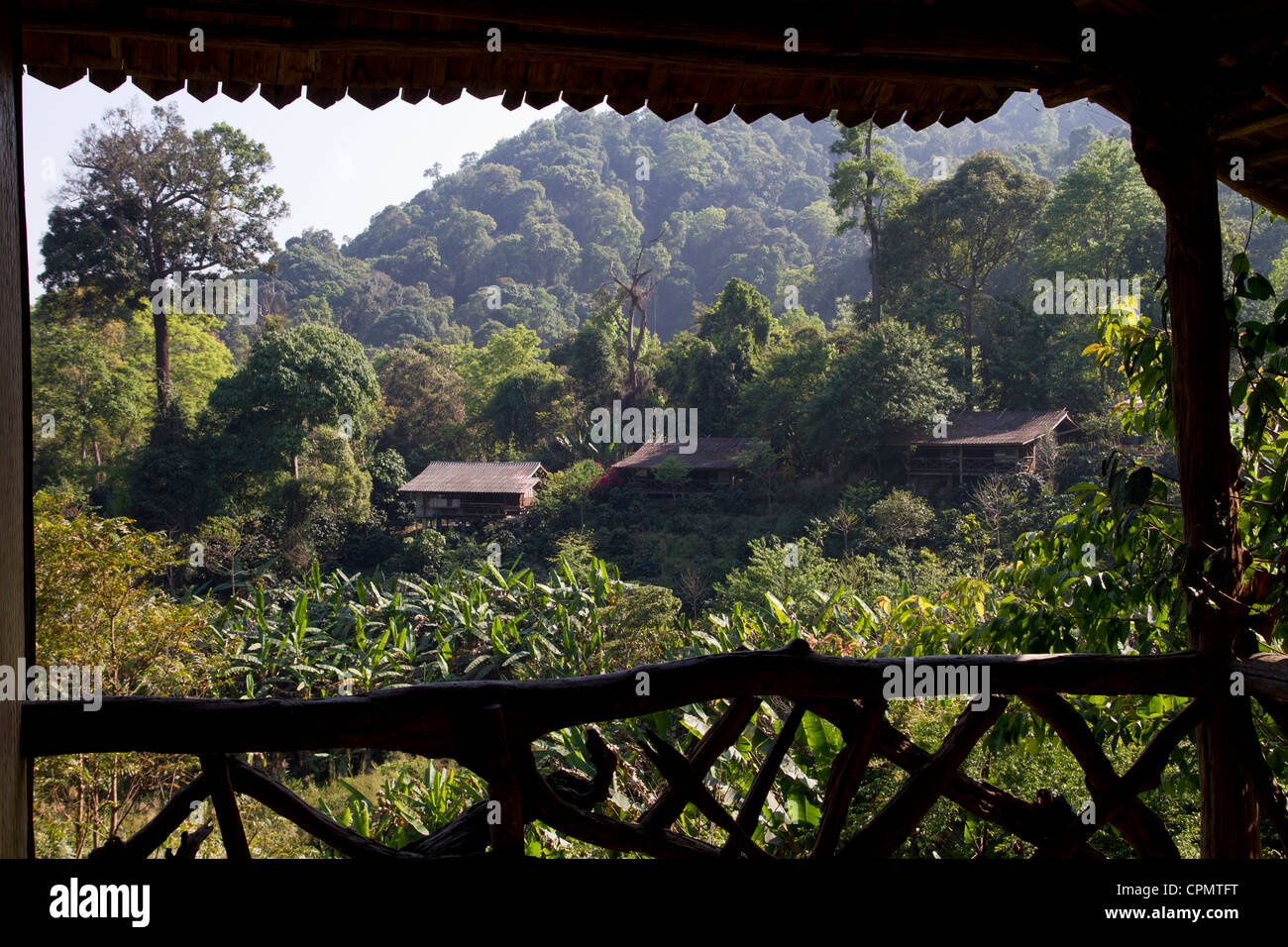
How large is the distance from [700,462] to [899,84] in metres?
17.5

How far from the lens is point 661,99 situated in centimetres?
189

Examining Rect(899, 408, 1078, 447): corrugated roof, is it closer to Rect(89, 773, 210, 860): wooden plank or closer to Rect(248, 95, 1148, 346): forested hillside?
Rect(248, 95, 1148, 346): forested hillside

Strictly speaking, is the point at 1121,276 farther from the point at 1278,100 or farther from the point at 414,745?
the point at 414,745

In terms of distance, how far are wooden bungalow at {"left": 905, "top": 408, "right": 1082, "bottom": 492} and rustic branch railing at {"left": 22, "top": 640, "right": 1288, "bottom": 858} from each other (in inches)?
645

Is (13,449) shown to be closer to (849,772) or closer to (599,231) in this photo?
(849,772)

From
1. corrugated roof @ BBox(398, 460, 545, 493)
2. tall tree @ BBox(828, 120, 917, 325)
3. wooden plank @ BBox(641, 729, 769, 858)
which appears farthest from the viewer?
tall tree @ BBox(828, 120, 917, 325)

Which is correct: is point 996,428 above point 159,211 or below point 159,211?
below

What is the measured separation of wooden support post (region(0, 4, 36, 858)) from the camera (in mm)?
1218

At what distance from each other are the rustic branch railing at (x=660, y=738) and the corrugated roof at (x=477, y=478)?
1747 centimetres

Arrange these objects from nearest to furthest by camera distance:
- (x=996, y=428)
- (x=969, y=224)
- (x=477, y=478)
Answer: (x=996, y=428) → (x=477, y=478) → (x=969, y=224)

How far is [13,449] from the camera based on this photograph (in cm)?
128

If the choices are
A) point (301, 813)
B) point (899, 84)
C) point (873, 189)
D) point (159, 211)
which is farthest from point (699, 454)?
point (301, 813)

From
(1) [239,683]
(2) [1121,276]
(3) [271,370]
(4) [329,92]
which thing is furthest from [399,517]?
(4) [329,92]

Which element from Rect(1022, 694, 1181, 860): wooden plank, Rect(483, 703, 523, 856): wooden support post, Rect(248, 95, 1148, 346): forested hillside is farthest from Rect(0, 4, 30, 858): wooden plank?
Rect(248, 95, 1148, 346): forested hillside
